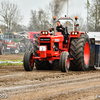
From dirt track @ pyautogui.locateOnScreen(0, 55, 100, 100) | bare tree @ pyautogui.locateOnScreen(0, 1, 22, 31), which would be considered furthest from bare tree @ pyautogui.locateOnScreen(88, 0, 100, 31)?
dirt track @ pyautogui.locateOnScreen(0, 55, 100, 100)

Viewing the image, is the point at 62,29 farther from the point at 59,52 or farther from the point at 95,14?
the point at 95,14

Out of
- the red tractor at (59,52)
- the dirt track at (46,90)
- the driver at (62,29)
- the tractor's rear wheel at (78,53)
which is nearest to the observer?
the dirt track at (46,90)

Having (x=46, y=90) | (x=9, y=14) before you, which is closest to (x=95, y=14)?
(x=9, y=14)

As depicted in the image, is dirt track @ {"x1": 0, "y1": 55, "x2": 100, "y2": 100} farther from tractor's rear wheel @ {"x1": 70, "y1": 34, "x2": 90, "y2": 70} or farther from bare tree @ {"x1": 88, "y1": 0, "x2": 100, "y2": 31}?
bare tree @ {"x1": 88, "y1": 0, "x2": 100, "y2": 31}

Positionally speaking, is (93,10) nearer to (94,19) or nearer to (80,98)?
(94,19)

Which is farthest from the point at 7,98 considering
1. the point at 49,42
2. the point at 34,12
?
the point at 34,12

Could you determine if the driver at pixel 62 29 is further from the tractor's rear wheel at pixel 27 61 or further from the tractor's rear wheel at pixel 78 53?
the tractor's rear wheel at pixel 27 61

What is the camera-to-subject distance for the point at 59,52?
10.1 metres

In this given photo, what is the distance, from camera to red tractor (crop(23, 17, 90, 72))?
9422 mm

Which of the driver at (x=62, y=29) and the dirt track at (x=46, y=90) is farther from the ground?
the driver at (x=62, y=29)

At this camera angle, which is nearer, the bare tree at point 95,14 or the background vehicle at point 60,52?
the background vehicle at point 60,52

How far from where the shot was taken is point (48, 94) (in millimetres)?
5355

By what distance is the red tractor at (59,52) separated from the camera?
371 inches

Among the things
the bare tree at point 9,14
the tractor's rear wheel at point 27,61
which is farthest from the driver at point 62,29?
the bare tree at point 9,14
